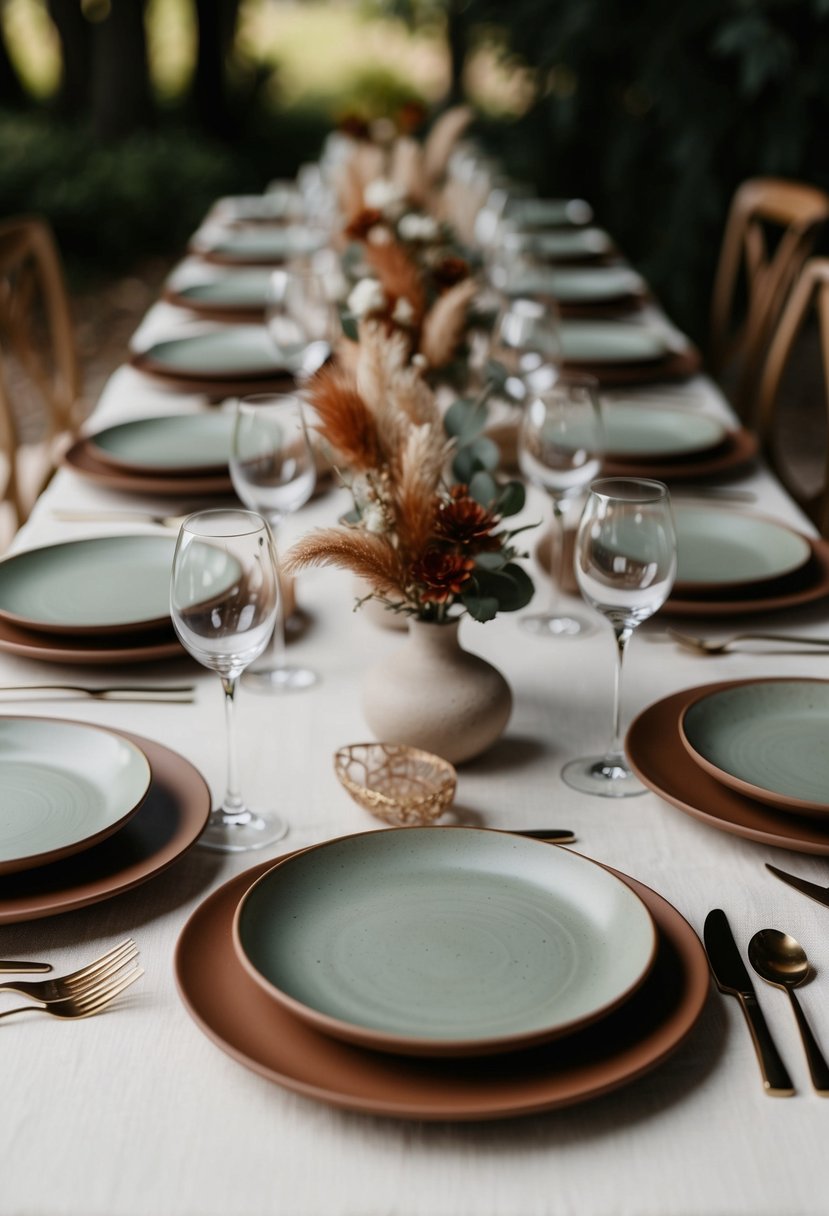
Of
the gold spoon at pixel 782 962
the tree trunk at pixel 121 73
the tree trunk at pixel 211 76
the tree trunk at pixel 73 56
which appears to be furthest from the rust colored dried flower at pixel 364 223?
the tree trunk at pixel 73 56

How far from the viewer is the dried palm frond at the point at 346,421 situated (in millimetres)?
1142

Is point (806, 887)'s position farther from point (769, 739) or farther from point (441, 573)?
point (441, 573)

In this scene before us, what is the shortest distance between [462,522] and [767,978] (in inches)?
16.1

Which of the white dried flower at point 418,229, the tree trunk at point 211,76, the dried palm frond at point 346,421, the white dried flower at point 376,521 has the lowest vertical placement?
the tree trunk at point 211,76

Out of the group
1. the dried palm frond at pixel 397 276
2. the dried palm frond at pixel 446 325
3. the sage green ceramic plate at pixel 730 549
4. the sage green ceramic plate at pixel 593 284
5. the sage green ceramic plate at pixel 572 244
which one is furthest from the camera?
the sage green ceramic plate at pixel 572 244

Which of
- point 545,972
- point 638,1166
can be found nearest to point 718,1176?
point 638,1166

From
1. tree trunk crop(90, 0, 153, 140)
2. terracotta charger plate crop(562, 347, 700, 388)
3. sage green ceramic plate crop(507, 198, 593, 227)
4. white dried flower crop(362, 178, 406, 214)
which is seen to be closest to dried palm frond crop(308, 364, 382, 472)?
terracotta charger plate crop(562, 347, 700, 388)

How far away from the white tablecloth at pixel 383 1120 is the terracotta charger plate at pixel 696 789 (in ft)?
0.08

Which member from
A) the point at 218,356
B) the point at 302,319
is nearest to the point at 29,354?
the point at 218,356

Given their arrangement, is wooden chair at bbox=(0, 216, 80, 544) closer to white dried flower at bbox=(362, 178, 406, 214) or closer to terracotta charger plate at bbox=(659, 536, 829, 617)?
white dried flower at bbox=(362, 178, 406, 214)

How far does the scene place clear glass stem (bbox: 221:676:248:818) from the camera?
106cm

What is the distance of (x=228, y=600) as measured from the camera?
1.00 m

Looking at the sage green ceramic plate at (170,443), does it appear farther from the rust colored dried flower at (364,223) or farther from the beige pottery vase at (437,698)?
the beige pottery vase at (437,698)

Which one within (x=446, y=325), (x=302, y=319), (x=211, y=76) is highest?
(x=446, y=325)
